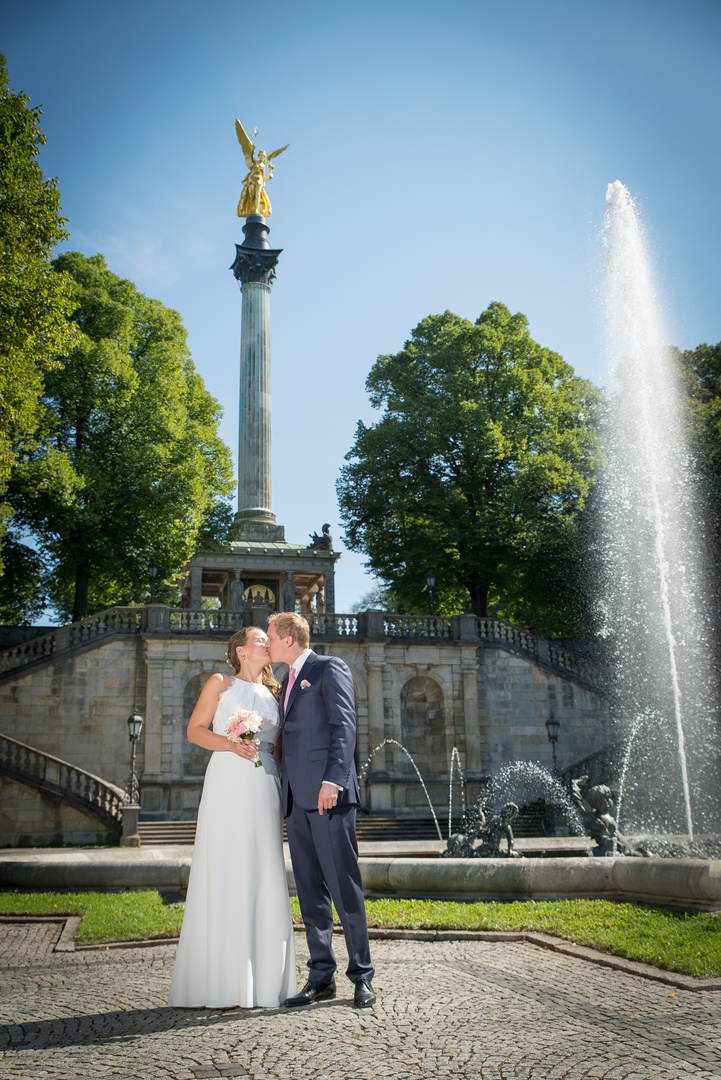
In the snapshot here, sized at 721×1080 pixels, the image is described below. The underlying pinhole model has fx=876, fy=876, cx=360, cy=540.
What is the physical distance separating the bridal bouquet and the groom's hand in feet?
1.90

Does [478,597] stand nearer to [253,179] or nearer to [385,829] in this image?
[385,829]

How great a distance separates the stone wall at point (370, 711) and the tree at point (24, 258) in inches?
346

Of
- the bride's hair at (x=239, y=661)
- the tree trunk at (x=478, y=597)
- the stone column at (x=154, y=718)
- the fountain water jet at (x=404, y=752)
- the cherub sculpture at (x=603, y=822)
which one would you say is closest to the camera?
the bride's hair at (x=239, y=661)

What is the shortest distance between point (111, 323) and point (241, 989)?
29.1 m

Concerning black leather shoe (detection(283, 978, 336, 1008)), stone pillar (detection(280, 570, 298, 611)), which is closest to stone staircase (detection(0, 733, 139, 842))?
stone pillar (detection(280, 570, 298, 611))

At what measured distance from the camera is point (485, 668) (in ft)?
97.1

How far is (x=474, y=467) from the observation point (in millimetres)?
34469

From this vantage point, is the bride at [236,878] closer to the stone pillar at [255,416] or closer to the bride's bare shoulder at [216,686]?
the bride's bare shoulder at [216,686]

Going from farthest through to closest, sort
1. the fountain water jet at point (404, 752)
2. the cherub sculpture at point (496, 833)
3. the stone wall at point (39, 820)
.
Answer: the fountain water jet at point (404, 752), the stone wall at point (39, 820), the cherub sculpture at point (496, 833)

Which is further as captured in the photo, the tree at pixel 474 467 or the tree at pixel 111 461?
the tree at pixel 474 467

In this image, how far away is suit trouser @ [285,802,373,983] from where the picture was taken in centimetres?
556

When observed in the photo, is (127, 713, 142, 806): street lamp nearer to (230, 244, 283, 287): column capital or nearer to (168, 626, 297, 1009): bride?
(168, 626, 297, 1009): bride

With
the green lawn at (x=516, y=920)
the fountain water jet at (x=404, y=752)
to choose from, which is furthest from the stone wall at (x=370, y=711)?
the green lawn at (x=516, y=920)

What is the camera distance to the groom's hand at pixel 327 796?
216 inches
